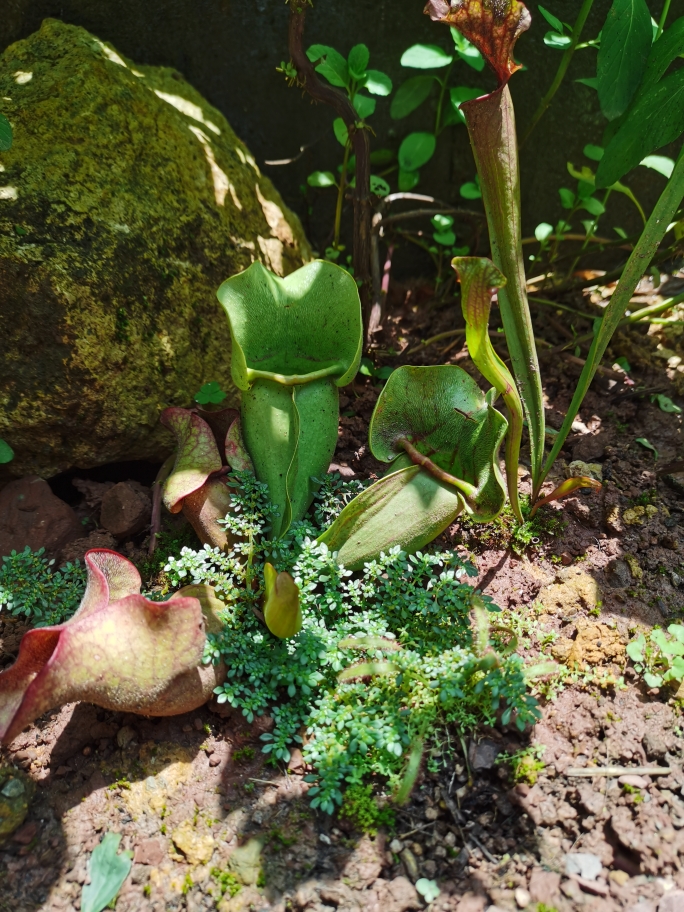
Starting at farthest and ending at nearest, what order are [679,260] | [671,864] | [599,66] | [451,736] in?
[679,260] → [599,66] → [451,736] → [671,864]

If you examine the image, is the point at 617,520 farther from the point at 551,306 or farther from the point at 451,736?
the point at 551,306

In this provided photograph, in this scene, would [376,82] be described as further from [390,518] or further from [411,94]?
[390,518]

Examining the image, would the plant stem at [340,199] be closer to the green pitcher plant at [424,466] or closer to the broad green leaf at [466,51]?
the broad green leaf at [466,51]

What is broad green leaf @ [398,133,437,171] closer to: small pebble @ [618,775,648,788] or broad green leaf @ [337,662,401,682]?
broad green leaf @ [337,662,401,682]

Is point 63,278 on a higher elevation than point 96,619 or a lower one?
higher

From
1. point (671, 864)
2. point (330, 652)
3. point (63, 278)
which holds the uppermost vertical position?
point (63, 278)

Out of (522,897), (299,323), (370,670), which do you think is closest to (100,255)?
(299,323)

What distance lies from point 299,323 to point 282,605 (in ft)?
2.61

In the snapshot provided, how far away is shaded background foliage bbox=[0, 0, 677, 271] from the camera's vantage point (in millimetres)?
2258

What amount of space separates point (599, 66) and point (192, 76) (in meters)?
1.42

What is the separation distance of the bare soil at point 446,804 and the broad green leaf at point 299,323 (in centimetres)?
69

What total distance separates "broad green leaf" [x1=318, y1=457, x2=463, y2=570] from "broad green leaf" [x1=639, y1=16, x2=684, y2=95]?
3.81ft

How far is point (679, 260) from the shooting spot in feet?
8.82

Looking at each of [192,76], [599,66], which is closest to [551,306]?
[599,66]
